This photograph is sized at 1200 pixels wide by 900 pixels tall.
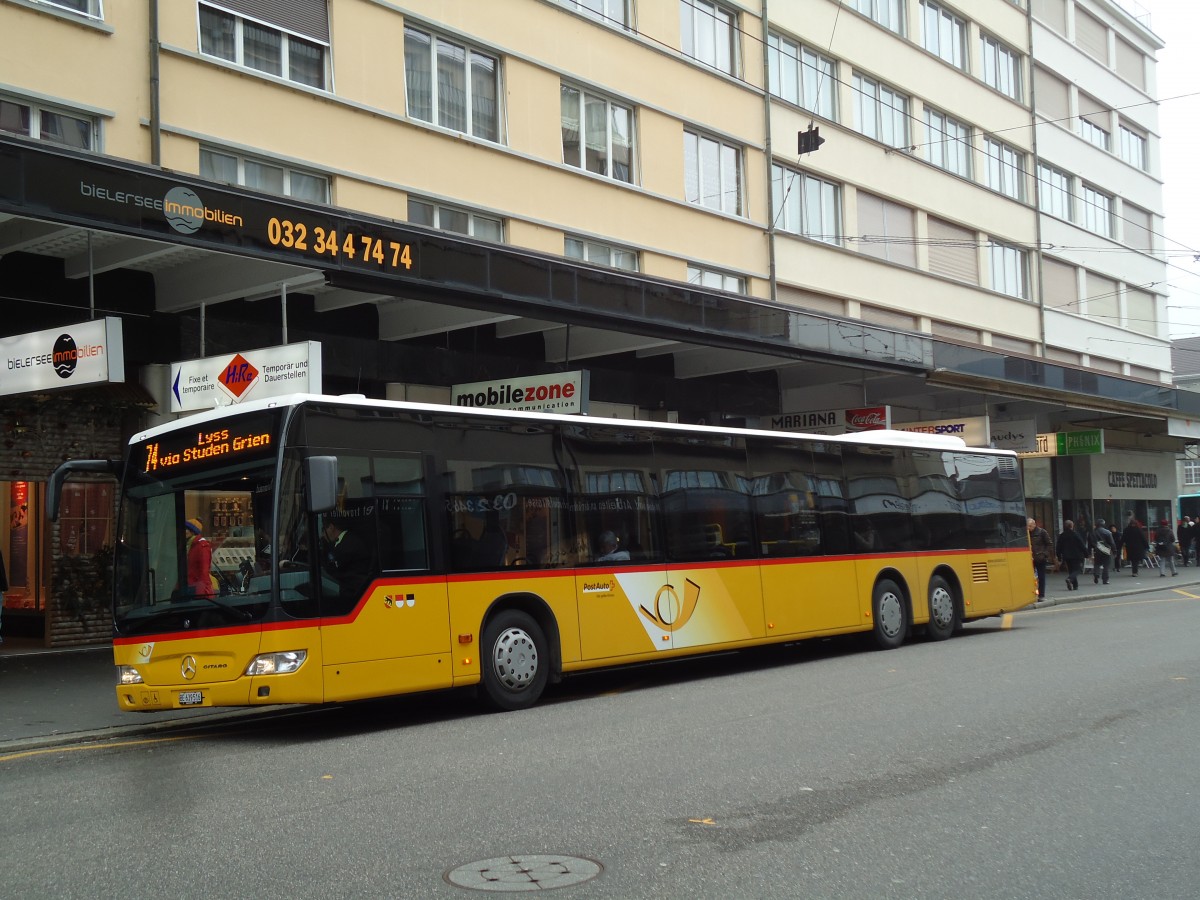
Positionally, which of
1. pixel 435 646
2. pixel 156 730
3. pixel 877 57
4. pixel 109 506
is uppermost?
pixel 877 57

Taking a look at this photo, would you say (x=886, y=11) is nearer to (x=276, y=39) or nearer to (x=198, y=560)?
(x=276, y=39)

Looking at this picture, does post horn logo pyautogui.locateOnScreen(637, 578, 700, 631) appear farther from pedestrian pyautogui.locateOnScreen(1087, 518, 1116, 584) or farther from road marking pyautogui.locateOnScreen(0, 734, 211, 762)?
pedestrian pyautogui.locateOnScreen(1087, 518, 1116, 584)

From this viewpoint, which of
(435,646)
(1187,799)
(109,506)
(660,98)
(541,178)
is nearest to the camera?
(1187,799)

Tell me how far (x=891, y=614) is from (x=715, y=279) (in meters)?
10.6

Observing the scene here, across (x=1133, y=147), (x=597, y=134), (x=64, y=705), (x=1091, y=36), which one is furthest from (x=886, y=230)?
(x=64, y=705)

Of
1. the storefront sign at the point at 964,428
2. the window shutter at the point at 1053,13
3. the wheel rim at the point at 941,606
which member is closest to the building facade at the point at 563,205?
the window shutter at the point at 1053,13

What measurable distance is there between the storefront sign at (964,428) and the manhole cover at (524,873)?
23.2 m

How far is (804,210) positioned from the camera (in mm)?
28812

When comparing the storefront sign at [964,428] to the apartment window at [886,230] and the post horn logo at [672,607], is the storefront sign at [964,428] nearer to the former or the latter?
the apartment window at [886,230]

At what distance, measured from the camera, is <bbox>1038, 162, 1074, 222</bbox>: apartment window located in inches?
1561

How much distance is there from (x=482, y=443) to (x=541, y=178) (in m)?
10.7

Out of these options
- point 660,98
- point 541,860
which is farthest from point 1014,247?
point 541,860

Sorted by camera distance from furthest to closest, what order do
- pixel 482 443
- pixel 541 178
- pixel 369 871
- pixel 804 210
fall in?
pixel 804 210
pixel 541 178
pixel 482 443
pixel 369 871

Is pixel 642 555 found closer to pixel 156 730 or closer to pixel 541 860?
pixel 156 730
